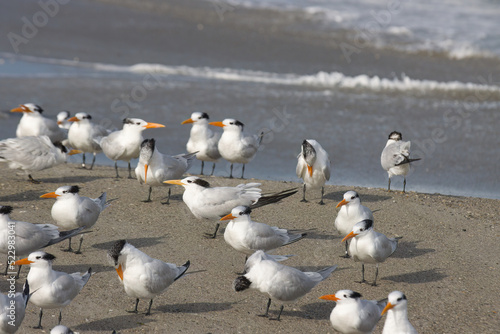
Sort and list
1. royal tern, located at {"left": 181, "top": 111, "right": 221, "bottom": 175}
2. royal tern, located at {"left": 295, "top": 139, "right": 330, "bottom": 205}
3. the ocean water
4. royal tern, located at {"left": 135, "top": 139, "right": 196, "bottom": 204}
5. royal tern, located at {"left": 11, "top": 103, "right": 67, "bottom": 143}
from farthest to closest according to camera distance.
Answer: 1. the ocean water
2. royal tern, located at {"left": 11, "top": 103, "right": 67, "bottom": 143}
3. royal tern, located at {"left": 181, "top": 111, "right": 221, "bottom": 175}
4. royal tern, located at {"left": 295, "top": 139, "right": 330, "bottom": 205}
5. royal tern, located at {"left": 135, "top": 139, "right": 196, "bottom": 204}

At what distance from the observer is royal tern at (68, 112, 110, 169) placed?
957cm

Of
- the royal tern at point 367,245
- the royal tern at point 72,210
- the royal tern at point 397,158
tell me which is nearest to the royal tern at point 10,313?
the royal tern at point 72,210

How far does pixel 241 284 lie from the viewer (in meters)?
5.63

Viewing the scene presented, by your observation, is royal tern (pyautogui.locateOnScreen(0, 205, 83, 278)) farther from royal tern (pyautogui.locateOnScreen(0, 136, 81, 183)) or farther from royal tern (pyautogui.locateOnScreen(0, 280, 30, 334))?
royal tern (pyautogui.locateOnScreen(0, 136, 81, 183))

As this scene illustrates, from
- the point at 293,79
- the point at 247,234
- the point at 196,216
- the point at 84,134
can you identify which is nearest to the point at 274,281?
the point at 247,234

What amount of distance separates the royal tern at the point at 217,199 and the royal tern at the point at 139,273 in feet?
4.78

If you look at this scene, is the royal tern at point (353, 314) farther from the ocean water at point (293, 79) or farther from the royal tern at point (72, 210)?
the ocean water at point (293, 79)

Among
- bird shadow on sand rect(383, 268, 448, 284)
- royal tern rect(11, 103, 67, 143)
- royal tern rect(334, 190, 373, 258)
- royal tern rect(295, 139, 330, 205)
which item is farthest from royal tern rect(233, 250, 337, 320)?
royal tern rect(11, 103, 67, 143)

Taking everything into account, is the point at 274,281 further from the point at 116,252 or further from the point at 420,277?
the point at 420,277

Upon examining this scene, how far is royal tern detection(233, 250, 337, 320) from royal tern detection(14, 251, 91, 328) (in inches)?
51.1

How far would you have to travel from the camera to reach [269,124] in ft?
38.5

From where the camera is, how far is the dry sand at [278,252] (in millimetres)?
5730

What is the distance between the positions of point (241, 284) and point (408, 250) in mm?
2331

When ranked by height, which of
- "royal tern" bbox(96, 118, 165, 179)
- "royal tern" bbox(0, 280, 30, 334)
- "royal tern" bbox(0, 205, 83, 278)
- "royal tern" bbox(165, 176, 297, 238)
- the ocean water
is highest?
the ocean water
